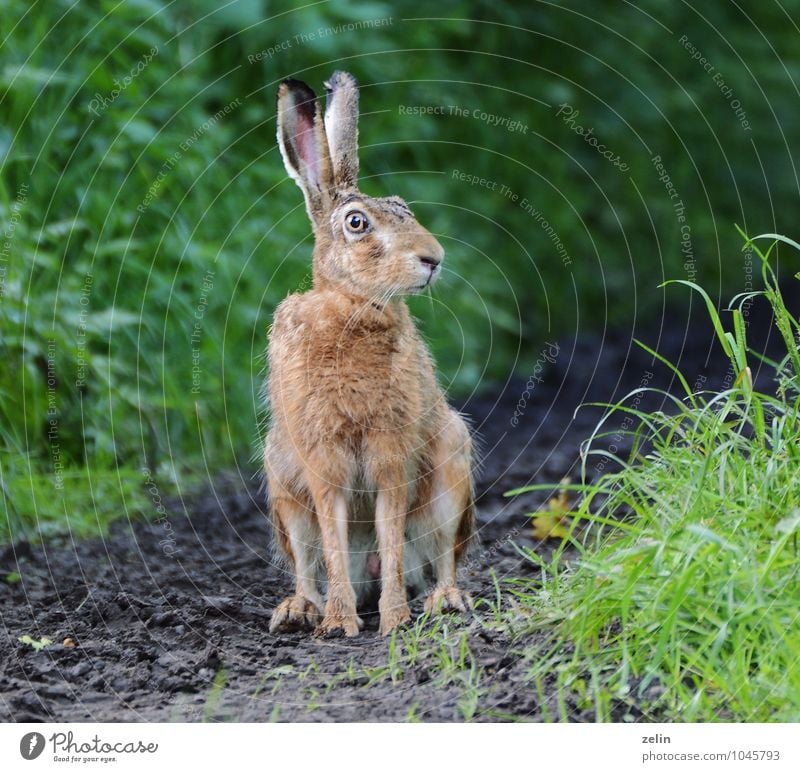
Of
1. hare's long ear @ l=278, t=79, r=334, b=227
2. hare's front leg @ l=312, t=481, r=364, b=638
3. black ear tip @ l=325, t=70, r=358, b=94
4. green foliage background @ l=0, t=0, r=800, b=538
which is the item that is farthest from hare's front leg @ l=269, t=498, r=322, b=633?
black ear tip @ l=325, t=70, r=358, b=94

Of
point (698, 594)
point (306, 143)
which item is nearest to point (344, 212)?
point (306, 143)

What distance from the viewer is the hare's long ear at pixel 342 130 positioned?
557cm

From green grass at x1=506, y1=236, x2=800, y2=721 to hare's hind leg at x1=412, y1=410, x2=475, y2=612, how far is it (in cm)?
88

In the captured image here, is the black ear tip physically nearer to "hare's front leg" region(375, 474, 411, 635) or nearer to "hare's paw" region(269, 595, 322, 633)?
"hare's front leg" region(375, 474, 411, 635)

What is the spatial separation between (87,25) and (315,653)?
457 cm

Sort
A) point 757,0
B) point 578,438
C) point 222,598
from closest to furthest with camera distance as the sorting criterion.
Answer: point 222,598 → point 578,438 → point 757,0

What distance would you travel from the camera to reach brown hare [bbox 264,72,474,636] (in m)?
5.34

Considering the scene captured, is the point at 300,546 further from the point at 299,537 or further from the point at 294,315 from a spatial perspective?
the point at 294,315

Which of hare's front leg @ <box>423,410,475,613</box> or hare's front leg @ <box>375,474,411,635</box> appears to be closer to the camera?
hare's front leg @ <box>375,474,411,635</box>

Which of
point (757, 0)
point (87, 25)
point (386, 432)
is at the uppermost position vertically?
point (757, 0)

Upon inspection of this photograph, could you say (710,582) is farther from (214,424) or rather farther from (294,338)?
(214,424)

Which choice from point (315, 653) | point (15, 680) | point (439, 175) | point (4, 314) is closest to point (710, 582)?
point (315, 653)

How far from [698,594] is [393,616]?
4.87 ft

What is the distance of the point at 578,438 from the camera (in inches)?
339
